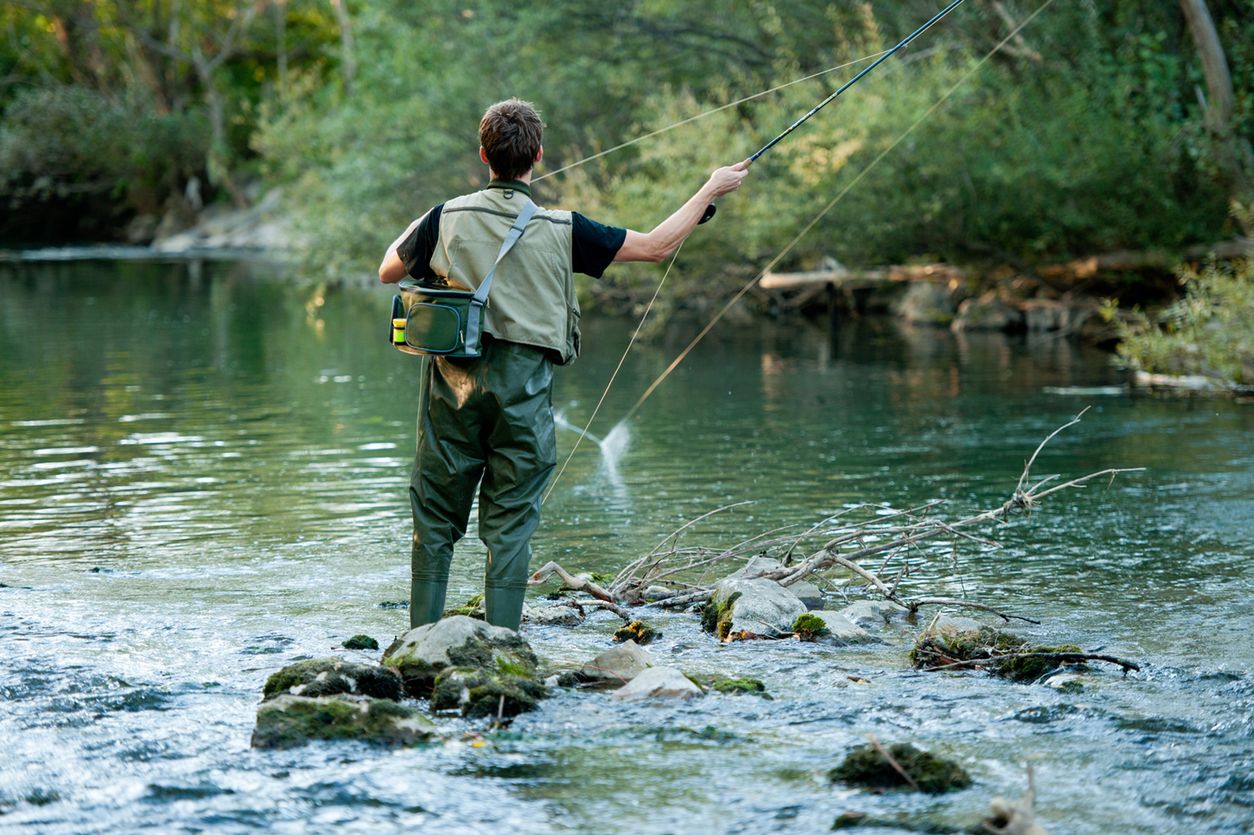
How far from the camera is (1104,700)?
5094 millimetres

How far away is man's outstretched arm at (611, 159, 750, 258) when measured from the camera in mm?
5391

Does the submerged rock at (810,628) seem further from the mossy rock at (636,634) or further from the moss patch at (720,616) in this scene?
the mossy rock at (636,634)

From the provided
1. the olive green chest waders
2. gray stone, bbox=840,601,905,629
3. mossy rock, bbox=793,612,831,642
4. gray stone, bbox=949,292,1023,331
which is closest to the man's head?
the olive green chest waders

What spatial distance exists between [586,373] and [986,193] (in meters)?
5.91

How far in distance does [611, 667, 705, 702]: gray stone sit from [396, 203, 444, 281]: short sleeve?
1.58 m

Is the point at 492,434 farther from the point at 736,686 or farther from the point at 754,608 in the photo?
the point at 754,608

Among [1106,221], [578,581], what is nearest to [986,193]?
[1106,221]

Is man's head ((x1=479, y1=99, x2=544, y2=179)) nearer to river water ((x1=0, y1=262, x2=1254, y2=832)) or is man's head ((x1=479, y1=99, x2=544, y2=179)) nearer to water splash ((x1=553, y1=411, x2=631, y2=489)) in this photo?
river water ((x1=0, y1=262, x2=1254, y2=832))

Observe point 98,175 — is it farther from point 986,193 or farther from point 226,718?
point 226,718

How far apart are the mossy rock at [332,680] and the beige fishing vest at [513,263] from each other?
117 centimetres

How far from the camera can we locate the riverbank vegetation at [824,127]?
→ 19.0 m

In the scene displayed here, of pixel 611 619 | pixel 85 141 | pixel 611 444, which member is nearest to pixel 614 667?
pixel 611 619

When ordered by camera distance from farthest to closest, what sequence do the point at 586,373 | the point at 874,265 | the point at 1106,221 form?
the point at 874,265 < the point at 1106,221 < the point at 586,373

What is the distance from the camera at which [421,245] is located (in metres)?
5.46
